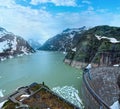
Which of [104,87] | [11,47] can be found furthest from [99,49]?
[11,47]

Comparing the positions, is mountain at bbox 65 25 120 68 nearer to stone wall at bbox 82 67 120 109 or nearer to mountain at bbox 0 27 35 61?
stone wall at bbox 82 67 120 109

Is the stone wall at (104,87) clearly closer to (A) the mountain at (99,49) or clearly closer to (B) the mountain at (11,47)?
(A) the mountain at (99,49)

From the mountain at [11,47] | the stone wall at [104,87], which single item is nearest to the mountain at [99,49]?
the stone wall at [104,87]

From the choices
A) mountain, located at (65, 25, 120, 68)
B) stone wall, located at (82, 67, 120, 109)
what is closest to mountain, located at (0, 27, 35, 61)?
mountain, located at (65, 25, 120, 68)

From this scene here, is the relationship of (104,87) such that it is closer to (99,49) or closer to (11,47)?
(99,49)

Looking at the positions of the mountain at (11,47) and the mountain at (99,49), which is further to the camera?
the mountain at (11,47)

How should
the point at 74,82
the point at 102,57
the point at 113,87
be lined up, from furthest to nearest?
the point at 102,57, the point at 74,82, the point at 113,87

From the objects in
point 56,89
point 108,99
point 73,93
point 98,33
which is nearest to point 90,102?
point 108,99

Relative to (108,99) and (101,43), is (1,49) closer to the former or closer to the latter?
(101,43)

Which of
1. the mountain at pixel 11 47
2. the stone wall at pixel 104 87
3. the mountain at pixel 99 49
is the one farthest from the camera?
the mountain at pixel 11 47
